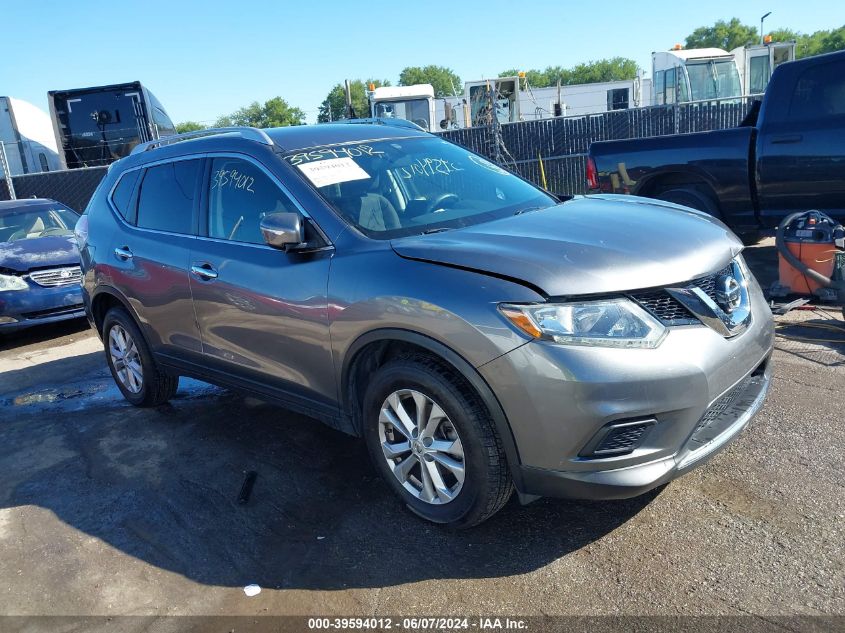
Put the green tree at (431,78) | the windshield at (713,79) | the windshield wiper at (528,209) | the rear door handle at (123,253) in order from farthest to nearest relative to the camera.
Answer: the green tree at (431,78), the windshield at (713,79), the rear door handle at (123,253), the windshield wiper at (528,209)

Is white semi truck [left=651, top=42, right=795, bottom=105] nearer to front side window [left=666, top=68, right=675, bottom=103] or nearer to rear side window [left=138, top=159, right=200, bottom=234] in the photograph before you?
front side window [left=666, top=68, right=675, bottom=103]

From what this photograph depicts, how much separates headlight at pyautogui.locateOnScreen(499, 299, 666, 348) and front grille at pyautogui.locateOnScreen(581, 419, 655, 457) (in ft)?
1.01

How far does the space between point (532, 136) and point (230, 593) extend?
13754 millimetres

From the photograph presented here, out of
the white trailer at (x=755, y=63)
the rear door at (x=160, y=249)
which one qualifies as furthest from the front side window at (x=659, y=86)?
the rear door at (x=160, y=249)

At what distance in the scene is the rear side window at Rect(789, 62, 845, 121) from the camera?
681 centimetres

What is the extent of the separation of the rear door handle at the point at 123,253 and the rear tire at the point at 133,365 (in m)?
0.47

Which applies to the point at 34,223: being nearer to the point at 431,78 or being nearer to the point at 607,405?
the point at 607,405

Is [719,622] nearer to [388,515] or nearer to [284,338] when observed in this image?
[388,515]

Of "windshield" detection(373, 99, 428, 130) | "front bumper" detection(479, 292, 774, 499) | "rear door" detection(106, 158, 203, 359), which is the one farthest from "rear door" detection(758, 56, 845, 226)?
"windshield" detection(373, 99, 428, 130)

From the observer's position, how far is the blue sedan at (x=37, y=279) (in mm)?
8141

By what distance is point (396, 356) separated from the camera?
3.32 meters

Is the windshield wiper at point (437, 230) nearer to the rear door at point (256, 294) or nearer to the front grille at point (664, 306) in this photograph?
the rear door at point (256, 294)

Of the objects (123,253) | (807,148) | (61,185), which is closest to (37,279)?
(123,253)

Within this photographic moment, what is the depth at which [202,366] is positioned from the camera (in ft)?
15.0
